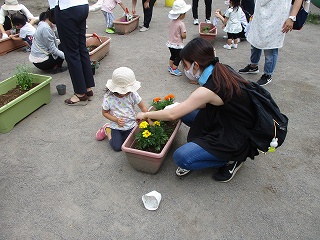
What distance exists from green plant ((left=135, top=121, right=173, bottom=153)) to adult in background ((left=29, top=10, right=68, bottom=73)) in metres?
2.31

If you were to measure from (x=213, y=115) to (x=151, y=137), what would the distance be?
0.58m

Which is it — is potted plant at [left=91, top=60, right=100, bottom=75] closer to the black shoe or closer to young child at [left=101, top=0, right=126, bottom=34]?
young child at [left=101, top=0, right=126, bottom=34]

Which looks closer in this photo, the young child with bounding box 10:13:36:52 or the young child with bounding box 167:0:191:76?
the young child with bounding box 167:0:191:76

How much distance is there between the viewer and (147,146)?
8.21 ft

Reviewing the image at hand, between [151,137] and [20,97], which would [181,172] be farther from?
[20,97]

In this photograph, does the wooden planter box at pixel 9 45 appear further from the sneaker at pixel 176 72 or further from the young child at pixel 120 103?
the young child at pixel 120 103

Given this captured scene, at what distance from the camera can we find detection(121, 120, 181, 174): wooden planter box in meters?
2.36

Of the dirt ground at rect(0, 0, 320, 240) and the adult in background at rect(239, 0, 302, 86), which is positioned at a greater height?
the adult in background at rect(239, 0, 302, 86)

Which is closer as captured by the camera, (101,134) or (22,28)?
(101,134)

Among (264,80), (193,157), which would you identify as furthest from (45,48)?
(264,80)

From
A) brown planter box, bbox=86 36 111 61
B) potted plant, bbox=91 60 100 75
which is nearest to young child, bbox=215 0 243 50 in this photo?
brown planter box, bbox=86 36 111 61

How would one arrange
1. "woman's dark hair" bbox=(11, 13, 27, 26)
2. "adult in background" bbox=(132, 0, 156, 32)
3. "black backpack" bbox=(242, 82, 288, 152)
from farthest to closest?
"adult in background" bbox=(132, 0, 156, 32) → "woman's dark hair" bbox=(11, 13, 27, 26) → "black backpack" bbox=(242, 82, 288, 152)

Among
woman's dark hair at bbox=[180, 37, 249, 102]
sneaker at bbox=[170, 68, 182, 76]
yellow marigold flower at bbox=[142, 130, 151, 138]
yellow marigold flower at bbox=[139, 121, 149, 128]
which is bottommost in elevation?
sneaker at bbox=[170, 68, 182, 76]

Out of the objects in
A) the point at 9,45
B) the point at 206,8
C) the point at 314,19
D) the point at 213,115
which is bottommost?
the point at 314,19
